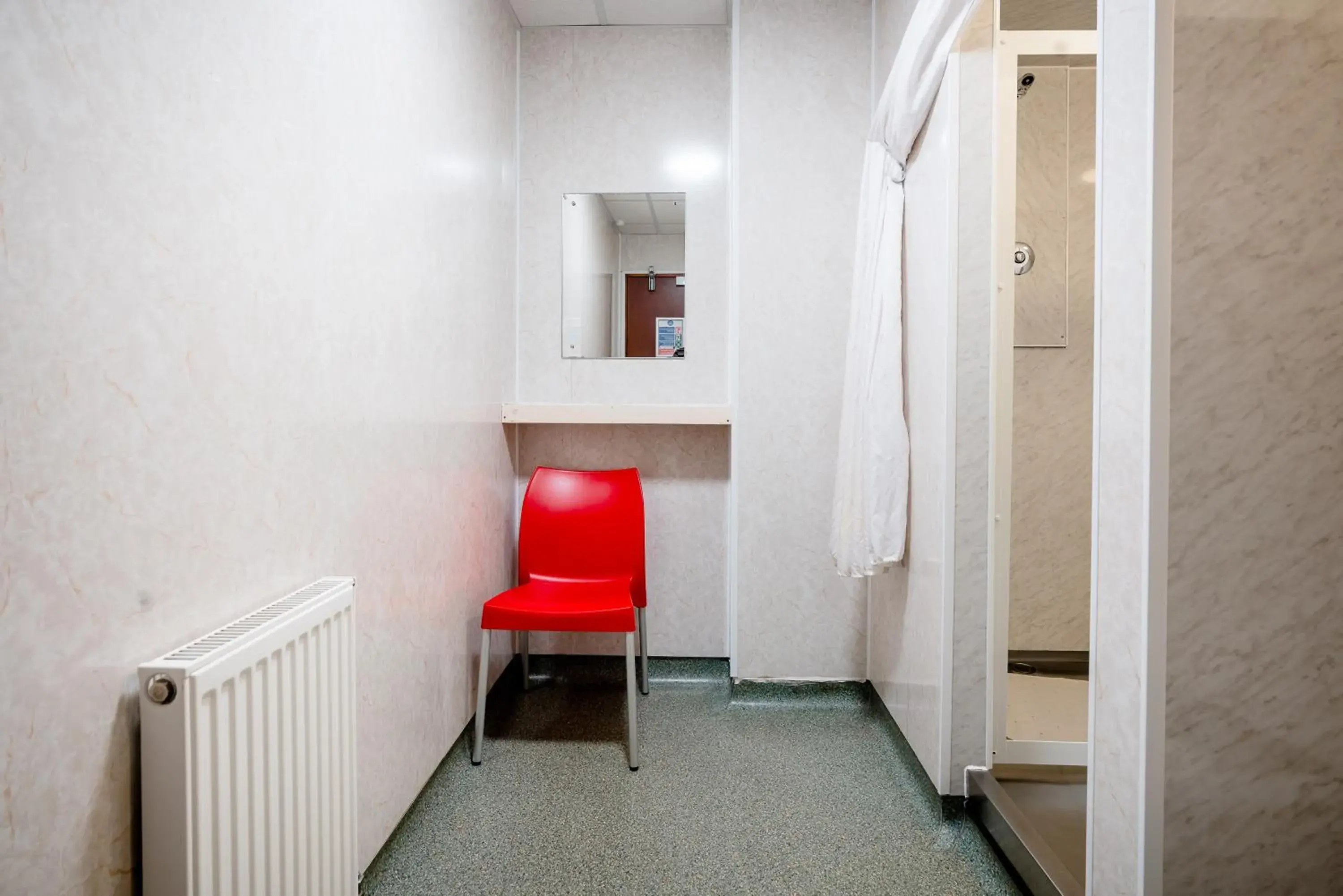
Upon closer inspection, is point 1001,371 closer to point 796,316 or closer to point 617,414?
point 796,316

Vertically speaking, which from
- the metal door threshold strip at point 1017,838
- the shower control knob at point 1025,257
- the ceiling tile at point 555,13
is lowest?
the metal door threshold strip at point 1017,838

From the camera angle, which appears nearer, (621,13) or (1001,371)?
(1001,371)

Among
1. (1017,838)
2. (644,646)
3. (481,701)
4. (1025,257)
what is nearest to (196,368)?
(481,701)

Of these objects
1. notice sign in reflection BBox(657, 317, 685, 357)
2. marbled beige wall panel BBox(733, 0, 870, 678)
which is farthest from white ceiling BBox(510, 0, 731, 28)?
notice sign in reflection BBox(657, 317, 685, 357)

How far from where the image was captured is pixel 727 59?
8.45 ft

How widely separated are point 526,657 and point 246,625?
1627mm

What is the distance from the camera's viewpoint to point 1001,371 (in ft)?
5.31

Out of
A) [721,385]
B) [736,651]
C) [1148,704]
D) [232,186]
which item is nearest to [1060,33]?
[721,385]

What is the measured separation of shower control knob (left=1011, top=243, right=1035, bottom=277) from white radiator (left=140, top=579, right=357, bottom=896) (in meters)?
2.48

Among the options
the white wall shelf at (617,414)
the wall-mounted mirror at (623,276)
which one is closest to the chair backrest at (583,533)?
the white wall shelf at (617,414)

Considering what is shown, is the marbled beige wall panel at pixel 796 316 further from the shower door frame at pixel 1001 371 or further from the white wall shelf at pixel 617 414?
the shower door frame at pixel 1001 371

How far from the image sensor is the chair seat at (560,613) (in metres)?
1.89

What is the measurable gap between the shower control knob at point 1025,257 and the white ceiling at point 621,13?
1432 millimetres

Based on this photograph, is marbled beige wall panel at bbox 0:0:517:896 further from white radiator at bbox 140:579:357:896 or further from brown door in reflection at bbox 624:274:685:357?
brown door in reflection at bbox 624:274:685:357
